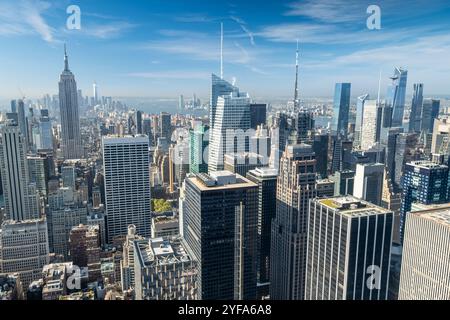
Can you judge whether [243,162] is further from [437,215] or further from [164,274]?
[164,274]

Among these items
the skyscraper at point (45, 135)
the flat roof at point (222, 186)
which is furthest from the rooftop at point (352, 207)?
the skyscraper at point (45, 135)

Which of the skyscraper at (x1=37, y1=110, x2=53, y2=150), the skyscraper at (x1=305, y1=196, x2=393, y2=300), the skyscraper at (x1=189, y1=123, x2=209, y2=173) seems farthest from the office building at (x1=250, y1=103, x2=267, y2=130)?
the skyscraper at (x1=37, y1=110, x2=53, y2=150)

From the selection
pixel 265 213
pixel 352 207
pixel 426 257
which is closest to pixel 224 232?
pixel 265 213

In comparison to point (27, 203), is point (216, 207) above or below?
above

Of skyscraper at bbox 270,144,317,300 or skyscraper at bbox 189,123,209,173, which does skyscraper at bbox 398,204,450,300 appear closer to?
skyscraper at bbox 270,144,317,300
